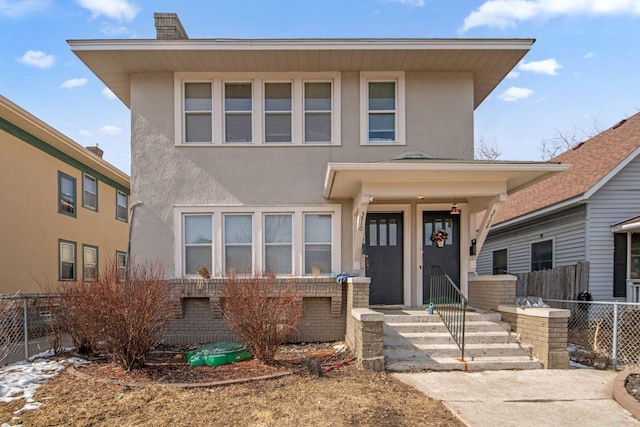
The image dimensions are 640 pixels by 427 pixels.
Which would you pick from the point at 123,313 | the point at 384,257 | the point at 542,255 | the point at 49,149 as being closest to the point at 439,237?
the point at 384,257

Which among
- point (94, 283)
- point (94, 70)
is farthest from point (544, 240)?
point (94, 70)

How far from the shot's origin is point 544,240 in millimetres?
11984

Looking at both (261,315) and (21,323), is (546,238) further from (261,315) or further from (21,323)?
(21,323)

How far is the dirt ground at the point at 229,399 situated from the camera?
4.24m

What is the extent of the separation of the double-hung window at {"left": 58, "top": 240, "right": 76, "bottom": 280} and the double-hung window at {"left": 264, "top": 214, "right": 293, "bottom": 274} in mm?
7664

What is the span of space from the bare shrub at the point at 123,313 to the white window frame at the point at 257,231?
202 cm

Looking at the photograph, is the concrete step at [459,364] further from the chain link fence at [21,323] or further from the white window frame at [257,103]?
the chain link fence at [21,323]

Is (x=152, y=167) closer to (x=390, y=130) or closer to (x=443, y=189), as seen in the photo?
(x=390, y=130)

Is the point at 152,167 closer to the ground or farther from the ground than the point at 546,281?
farther from the ground

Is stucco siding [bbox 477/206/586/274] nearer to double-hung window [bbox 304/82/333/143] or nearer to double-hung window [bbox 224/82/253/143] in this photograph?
double-hung window [bbox 304/82/333/143]

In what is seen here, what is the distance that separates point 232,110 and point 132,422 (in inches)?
244

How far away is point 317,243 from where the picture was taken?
8484mm

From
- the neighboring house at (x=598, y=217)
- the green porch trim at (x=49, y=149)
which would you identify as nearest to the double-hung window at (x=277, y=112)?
the green porch trim at (x=49, y=149)

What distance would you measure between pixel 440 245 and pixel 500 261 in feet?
25.2
